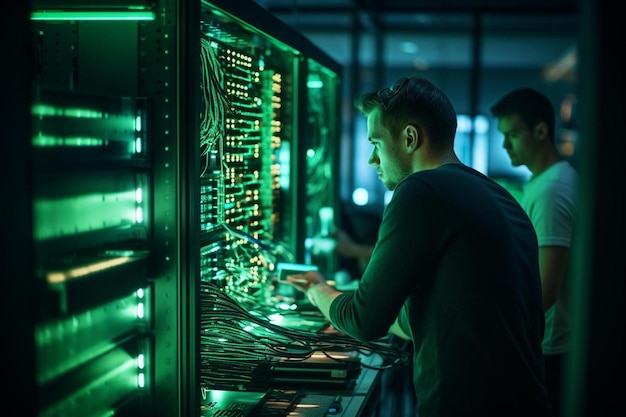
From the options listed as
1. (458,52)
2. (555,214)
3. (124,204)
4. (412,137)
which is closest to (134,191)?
(124,204)

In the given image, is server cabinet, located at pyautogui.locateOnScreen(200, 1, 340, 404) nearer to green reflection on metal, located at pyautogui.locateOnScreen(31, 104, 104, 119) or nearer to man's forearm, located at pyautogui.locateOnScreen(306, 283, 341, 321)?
man's forearm, located at pyautogui.locateOnScreen(306, 283, 341, 321)

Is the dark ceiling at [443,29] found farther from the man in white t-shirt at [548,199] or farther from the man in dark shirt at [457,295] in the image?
the man in dark shirt at [457,295]

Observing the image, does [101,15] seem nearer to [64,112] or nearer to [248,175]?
[64,112]

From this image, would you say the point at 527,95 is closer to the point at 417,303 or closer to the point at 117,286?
the point at 417,303

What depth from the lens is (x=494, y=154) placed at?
12.3 meters

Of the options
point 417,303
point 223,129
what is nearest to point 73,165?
point 223,129

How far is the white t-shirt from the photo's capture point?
254 centimetres

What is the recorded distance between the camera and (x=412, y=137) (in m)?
1.81

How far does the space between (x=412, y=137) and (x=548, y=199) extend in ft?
3.22

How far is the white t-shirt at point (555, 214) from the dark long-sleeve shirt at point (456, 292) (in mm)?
943

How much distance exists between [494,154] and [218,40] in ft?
35.4

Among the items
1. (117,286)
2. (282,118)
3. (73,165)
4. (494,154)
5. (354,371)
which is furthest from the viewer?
(494,154)

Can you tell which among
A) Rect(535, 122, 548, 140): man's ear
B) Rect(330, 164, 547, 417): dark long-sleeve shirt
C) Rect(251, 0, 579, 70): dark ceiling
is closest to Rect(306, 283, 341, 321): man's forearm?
Rect(330, 164, 547, 417): dark long-sleeve shirt

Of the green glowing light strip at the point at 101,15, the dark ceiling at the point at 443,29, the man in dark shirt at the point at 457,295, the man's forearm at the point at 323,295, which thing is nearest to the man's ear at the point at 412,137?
the man in dark shirt at the point at 457,295
